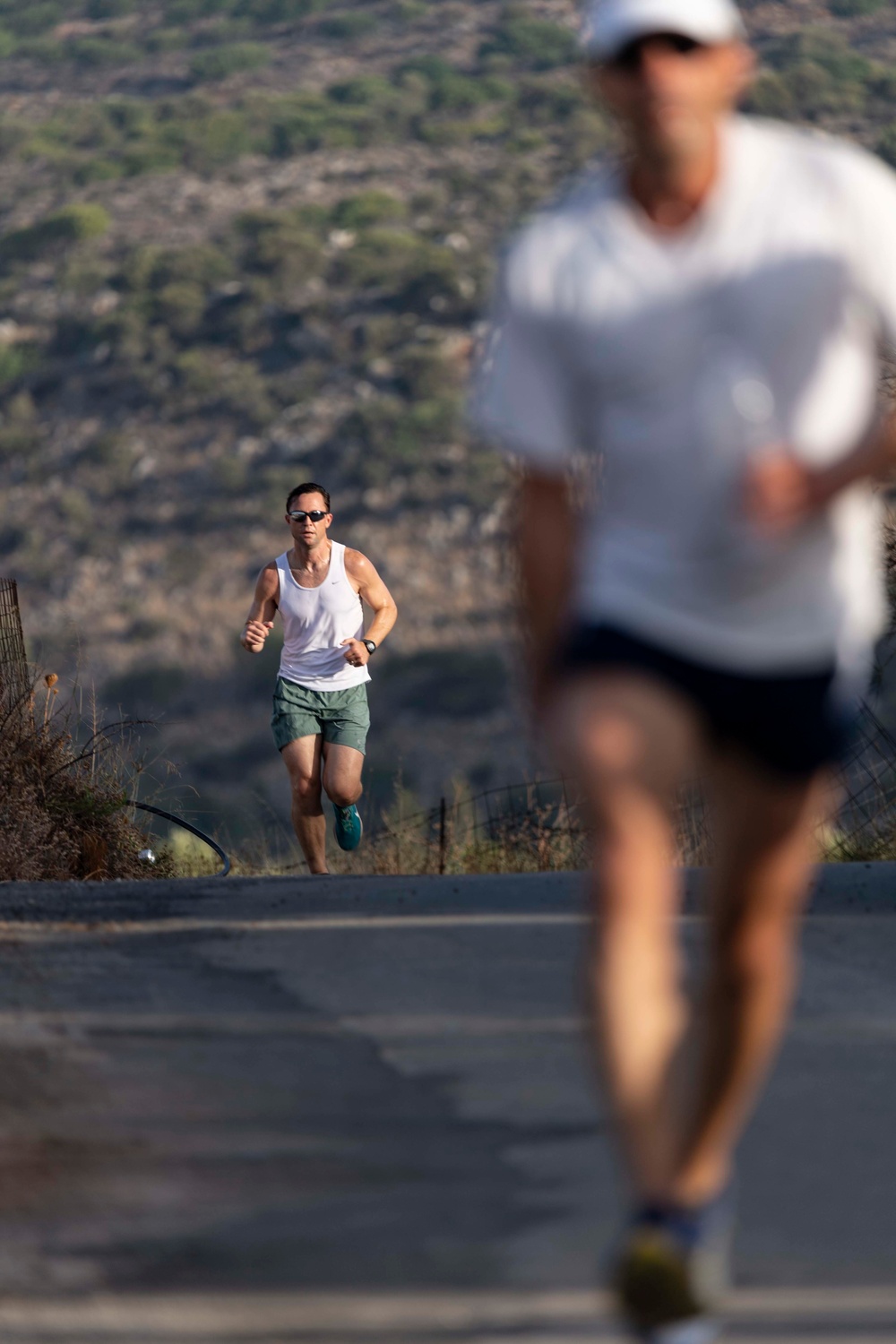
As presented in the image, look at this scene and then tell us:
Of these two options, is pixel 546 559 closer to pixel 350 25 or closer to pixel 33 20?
pixel 350 25

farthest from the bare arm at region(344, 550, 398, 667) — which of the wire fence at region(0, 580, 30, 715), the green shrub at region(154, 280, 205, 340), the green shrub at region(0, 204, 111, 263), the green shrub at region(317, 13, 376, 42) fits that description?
the green shrub at region(317, 13, 376, 42)

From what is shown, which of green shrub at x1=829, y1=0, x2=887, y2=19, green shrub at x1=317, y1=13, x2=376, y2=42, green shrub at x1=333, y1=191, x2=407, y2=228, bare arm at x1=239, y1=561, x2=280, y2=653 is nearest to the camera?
bare arm at x1=239, y1=561, x2=280, y2=653

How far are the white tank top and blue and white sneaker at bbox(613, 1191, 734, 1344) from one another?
521 centimetres

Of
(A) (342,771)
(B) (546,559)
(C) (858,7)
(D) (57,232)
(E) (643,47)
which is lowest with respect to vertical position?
(D) (57,232)

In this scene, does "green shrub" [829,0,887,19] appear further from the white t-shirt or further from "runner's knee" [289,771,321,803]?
the white t-shirt

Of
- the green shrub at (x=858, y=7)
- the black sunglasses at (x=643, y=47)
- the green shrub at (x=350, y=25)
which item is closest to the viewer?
the black sunglasses at (x=643, y=47)

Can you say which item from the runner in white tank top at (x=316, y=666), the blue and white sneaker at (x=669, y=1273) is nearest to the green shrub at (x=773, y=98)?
the runner in white tank top at (x=316, y=666)

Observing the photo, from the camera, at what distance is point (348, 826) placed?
768 cm

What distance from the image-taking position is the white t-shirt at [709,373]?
2.29 m

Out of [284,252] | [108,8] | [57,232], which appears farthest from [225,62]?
[284,252]

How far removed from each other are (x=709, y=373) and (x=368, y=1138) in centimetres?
178

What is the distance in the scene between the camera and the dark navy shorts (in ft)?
7.58

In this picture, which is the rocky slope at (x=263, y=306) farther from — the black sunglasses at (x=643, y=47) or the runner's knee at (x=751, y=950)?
the black sunglasses at (x=643, y=47)

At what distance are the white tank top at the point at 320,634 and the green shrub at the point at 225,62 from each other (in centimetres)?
5237
